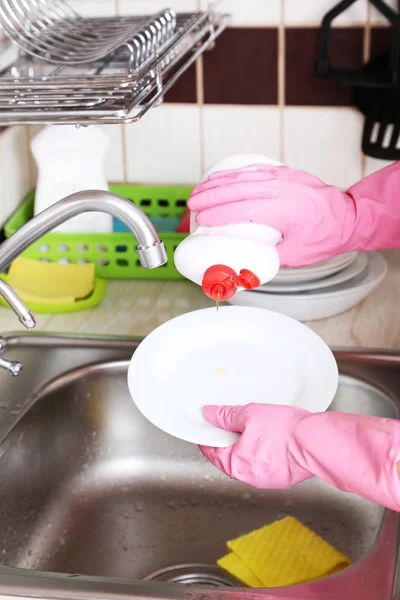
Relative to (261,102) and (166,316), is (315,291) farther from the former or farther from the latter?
(261,102)

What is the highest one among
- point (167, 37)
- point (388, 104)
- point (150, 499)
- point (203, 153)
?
point (167, 37)

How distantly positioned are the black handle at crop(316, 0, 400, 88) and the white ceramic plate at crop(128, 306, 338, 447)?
0.51m

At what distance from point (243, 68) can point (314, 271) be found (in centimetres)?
45

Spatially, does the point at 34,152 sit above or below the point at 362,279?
above

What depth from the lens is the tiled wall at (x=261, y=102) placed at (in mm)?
1558

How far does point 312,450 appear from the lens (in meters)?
0.94

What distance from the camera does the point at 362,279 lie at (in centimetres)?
142

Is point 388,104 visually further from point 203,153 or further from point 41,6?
point 41,6

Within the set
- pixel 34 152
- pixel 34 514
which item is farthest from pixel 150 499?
pixel 34 152

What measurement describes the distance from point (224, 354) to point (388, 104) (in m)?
0.61

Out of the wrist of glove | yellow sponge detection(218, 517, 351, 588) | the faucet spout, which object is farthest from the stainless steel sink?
the faucet spout

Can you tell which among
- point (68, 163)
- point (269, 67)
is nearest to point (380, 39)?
point (269, 67)

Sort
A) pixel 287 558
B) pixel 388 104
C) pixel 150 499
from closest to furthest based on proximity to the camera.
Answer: pixel 287 558 → pixel 150 499 → pixel 388 104

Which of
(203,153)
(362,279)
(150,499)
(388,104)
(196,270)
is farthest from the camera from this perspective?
(203,153)
